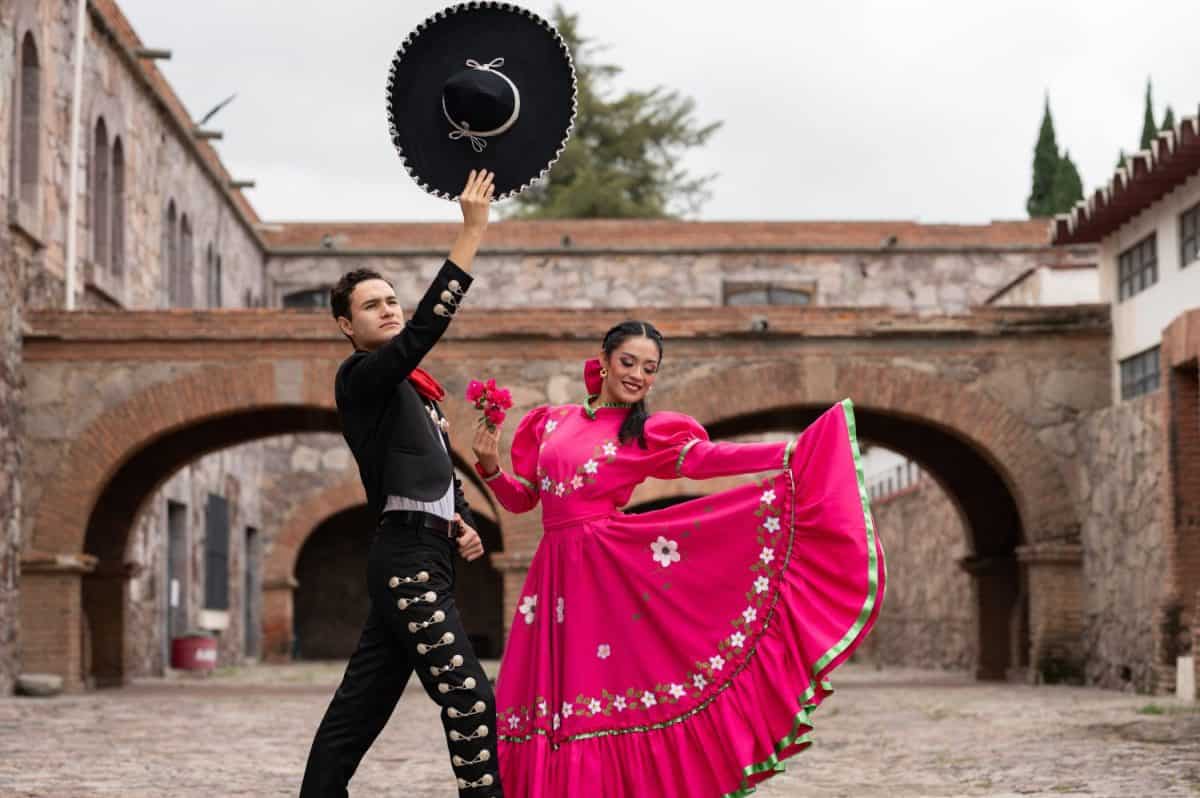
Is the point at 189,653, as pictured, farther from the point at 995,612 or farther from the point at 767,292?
the point at 767,292

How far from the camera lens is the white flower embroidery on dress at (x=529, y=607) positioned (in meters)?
5.50

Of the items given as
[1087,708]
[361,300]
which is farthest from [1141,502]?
[361,300]

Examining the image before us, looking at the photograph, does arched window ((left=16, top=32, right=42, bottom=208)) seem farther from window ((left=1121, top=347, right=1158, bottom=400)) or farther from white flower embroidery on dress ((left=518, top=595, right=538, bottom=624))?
white flower embroidery on dress ((left=518, top=595, right=538, bottom=624))

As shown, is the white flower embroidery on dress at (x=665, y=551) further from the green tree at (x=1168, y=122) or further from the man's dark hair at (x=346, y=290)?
the green tree at (x=1168, y=122)

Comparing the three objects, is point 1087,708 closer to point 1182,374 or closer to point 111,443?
point 1182,374

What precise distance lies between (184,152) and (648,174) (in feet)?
64.5

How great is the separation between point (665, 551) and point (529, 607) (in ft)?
1.48

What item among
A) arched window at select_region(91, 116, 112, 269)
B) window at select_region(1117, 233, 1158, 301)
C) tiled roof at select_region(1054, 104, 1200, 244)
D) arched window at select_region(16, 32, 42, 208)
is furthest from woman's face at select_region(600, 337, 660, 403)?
arched window at select_region(91, 116, 112, 269)

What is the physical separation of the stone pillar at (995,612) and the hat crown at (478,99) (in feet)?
47.6

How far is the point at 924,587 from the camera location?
2525 cm

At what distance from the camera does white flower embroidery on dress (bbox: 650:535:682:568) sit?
555cm

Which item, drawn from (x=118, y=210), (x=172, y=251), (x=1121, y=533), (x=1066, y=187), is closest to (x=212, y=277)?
(x=172, y=251)

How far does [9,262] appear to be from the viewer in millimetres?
15242

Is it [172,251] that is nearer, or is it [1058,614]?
[1058,614]
